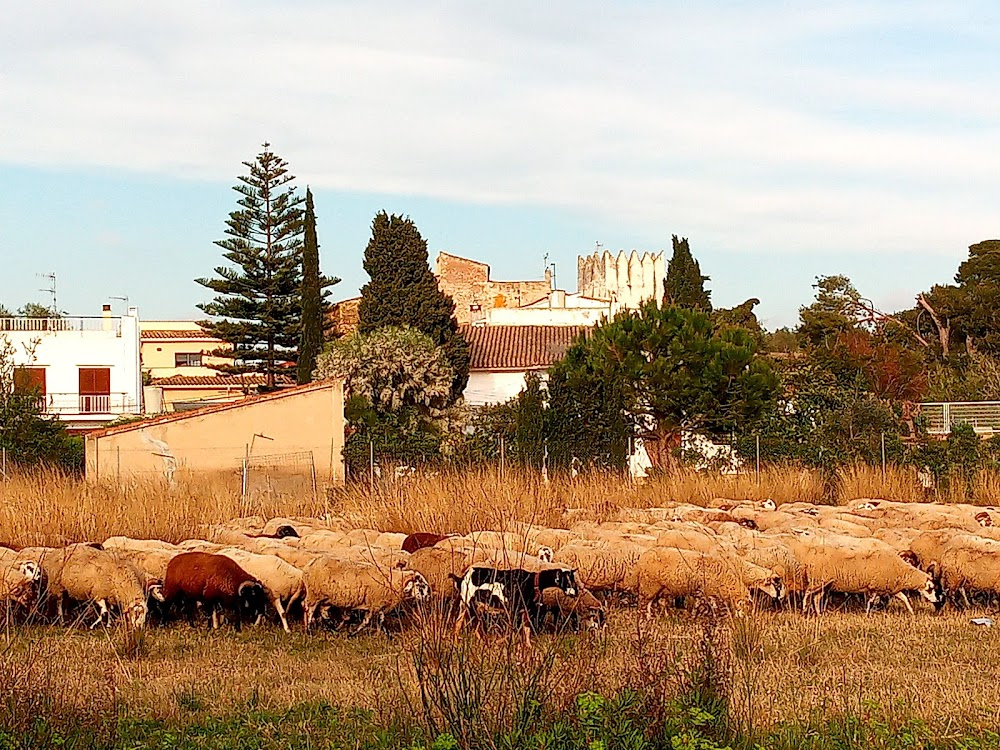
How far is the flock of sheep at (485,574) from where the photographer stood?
11953 mm

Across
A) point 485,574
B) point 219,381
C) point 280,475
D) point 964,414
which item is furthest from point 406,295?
point 485,574

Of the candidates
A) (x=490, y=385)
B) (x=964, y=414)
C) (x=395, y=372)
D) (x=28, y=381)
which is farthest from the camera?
(x=490, y=385)

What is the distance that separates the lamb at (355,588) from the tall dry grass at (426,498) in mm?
2564

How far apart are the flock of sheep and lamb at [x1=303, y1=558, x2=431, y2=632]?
14 mm

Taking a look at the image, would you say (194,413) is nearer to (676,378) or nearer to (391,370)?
(676,378)

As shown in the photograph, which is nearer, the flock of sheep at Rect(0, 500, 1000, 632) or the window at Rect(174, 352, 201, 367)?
the flock of sheep at Rect(0, 500, 1000, 632)

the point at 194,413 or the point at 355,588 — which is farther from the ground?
the point at 194,413

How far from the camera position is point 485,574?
36.1ft

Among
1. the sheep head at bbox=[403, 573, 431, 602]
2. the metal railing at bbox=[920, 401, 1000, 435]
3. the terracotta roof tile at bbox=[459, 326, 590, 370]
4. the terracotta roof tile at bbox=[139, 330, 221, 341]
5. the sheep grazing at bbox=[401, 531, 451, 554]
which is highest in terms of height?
the terracotta roof tile at bbox=[139, 330, 221, 341]

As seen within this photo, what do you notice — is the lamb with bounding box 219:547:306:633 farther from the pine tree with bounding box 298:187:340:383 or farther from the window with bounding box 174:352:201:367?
the window with bounding box 174:352:201:367

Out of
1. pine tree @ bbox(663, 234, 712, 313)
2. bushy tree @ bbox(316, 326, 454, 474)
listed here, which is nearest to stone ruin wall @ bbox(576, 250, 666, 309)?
pine tree @ bbox(663, 234, 712, 313)

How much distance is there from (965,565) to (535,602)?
5.63 metres

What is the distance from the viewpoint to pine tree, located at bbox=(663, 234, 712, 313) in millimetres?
50469

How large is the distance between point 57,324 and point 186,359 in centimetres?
2461
